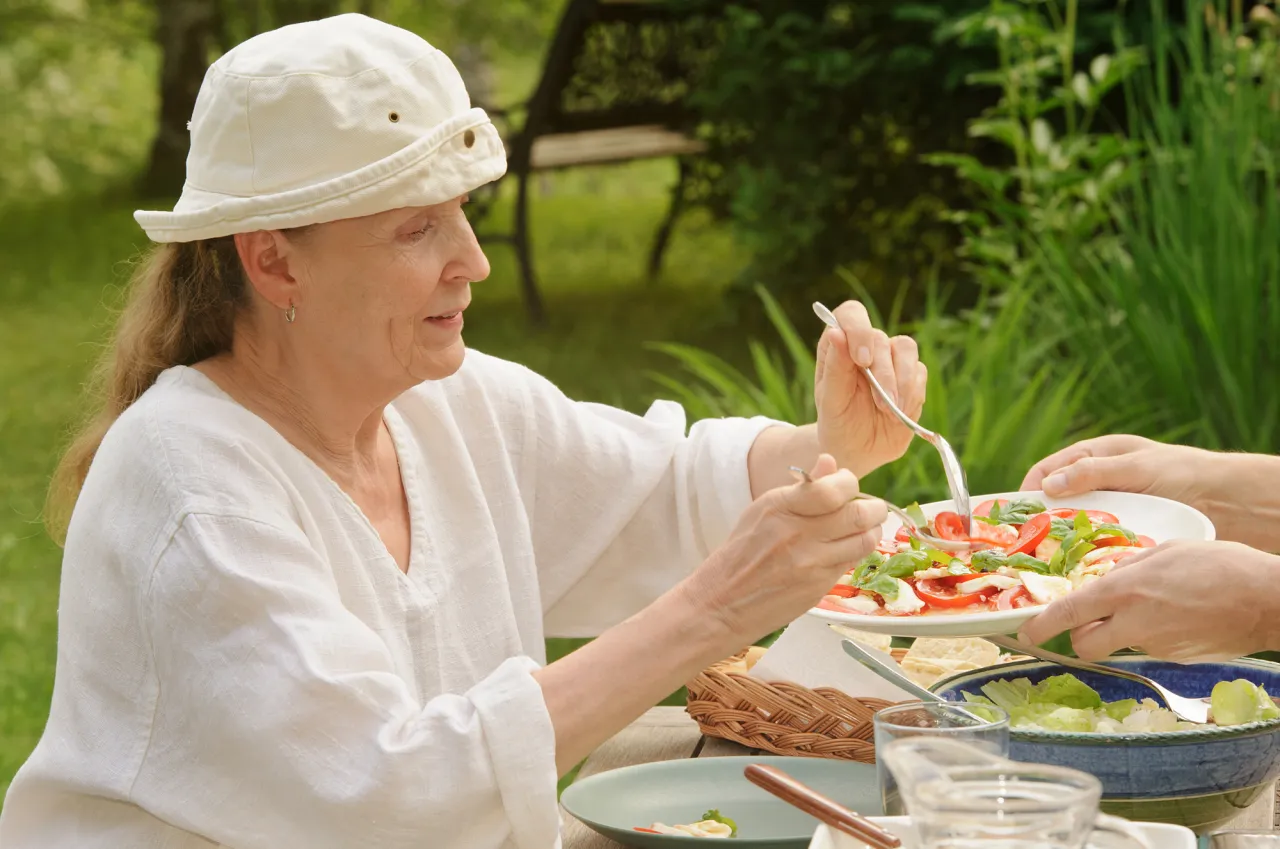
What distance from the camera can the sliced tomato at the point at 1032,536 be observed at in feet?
6.71

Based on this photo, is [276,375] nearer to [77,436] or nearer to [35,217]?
[77,436]

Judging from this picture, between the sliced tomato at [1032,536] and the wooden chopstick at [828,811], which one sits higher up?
the wooden chopstick at [828,811]

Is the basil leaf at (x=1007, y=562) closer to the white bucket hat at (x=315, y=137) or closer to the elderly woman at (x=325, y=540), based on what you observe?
the elderly woman at (x=325, y=540)

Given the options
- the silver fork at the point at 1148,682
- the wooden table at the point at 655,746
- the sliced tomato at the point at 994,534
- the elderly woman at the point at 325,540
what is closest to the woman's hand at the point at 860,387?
the elderly woman at the point at 325,540

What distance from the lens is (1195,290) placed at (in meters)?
4.17

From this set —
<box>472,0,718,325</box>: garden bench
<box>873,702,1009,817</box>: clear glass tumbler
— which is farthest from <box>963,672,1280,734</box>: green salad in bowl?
<box>472,0,718,325</box>: garden bench

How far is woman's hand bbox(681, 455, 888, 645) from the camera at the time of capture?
1.70 meters

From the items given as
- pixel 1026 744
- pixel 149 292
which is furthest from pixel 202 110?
pixel 1026 744

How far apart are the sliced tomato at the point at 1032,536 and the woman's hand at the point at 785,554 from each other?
368 millimetres

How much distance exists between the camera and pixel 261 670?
1.66m

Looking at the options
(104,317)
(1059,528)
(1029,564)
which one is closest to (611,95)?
(104,317)

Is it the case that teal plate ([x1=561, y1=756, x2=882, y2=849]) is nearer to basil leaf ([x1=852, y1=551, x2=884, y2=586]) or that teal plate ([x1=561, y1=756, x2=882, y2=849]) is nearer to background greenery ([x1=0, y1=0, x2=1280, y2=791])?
basil leaf ([x1=852, y1=551, x2=884, y2=586])

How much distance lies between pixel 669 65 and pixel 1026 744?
7295 mm

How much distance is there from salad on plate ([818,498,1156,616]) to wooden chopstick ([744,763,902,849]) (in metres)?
0.49
